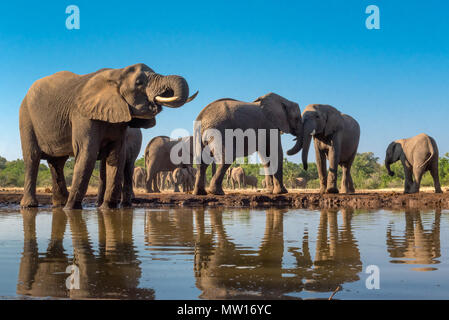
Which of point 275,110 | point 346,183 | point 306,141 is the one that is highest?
point 275,110

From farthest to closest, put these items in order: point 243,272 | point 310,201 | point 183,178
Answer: point 183,178 → point 310,201 → point 243,272

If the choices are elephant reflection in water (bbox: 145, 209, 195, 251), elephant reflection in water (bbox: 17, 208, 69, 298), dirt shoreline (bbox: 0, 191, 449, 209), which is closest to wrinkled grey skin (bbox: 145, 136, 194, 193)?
dirt shoreline (bbox: 0, 191, 449, 209)

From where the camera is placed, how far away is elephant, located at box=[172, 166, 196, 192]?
24.8 metres

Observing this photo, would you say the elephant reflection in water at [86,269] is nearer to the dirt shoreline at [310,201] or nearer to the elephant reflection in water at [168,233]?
the elephant reflection in water at [168,233]

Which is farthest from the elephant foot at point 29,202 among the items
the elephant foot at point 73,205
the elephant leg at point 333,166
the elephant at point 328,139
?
the elephant leg at point 333,166

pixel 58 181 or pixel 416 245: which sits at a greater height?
pixel 58 181

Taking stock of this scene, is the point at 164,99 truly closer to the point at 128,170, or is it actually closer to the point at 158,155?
the point at 128,170

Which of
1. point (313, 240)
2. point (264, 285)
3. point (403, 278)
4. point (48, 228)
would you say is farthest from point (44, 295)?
point (48, 228)

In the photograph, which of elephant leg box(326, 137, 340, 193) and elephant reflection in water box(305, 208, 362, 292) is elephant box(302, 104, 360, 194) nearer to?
elephant leg box(326, 137, 340, 193)

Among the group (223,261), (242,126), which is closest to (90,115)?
(242,126)

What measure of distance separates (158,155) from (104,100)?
12.7 metres

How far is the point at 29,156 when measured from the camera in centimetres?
1113

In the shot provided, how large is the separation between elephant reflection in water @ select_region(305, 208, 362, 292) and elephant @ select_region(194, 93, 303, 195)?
25.1 ft
